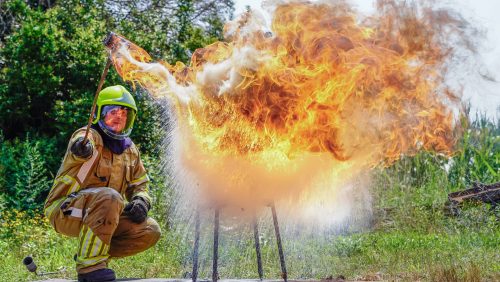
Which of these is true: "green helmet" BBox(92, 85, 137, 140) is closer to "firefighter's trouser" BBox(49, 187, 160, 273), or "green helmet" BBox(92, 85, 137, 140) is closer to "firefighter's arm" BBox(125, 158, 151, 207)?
"firefighter's arm" BBox(125, 158, 151, 207)

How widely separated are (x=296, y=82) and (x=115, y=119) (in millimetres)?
1542

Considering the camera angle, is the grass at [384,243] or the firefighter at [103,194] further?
the grass at [384,243]

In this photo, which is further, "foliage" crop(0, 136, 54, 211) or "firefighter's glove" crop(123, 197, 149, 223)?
"foliage" crop(0, 136, 54, 211)

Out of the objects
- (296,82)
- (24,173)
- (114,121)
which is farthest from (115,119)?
(24,173)

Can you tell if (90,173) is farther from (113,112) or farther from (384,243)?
(384,243)

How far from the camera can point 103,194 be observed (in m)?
5.32

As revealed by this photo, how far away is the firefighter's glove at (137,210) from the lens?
5.68 meters

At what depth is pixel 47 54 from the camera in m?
12.5

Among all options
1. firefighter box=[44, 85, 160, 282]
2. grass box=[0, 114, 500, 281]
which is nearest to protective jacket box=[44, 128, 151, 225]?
firefighter box=[44, 85, 160, 282]

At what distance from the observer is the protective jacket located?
546 cm

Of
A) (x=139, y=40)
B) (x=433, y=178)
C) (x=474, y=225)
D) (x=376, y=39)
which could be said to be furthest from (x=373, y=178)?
(x=376, y=39)

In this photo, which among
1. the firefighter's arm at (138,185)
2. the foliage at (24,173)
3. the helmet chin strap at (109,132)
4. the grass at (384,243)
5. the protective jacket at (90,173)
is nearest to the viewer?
the protective jacket at (90,173)

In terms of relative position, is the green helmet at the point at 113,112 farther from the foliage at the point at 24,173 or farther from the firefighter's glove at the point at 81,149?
the foliage at the point at 24,173

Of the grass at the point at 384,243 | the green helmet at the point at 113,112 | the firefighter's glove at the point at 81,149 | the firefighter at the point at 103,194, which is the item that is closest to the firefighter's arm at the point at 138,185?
the firefighter at the point at 103,194
